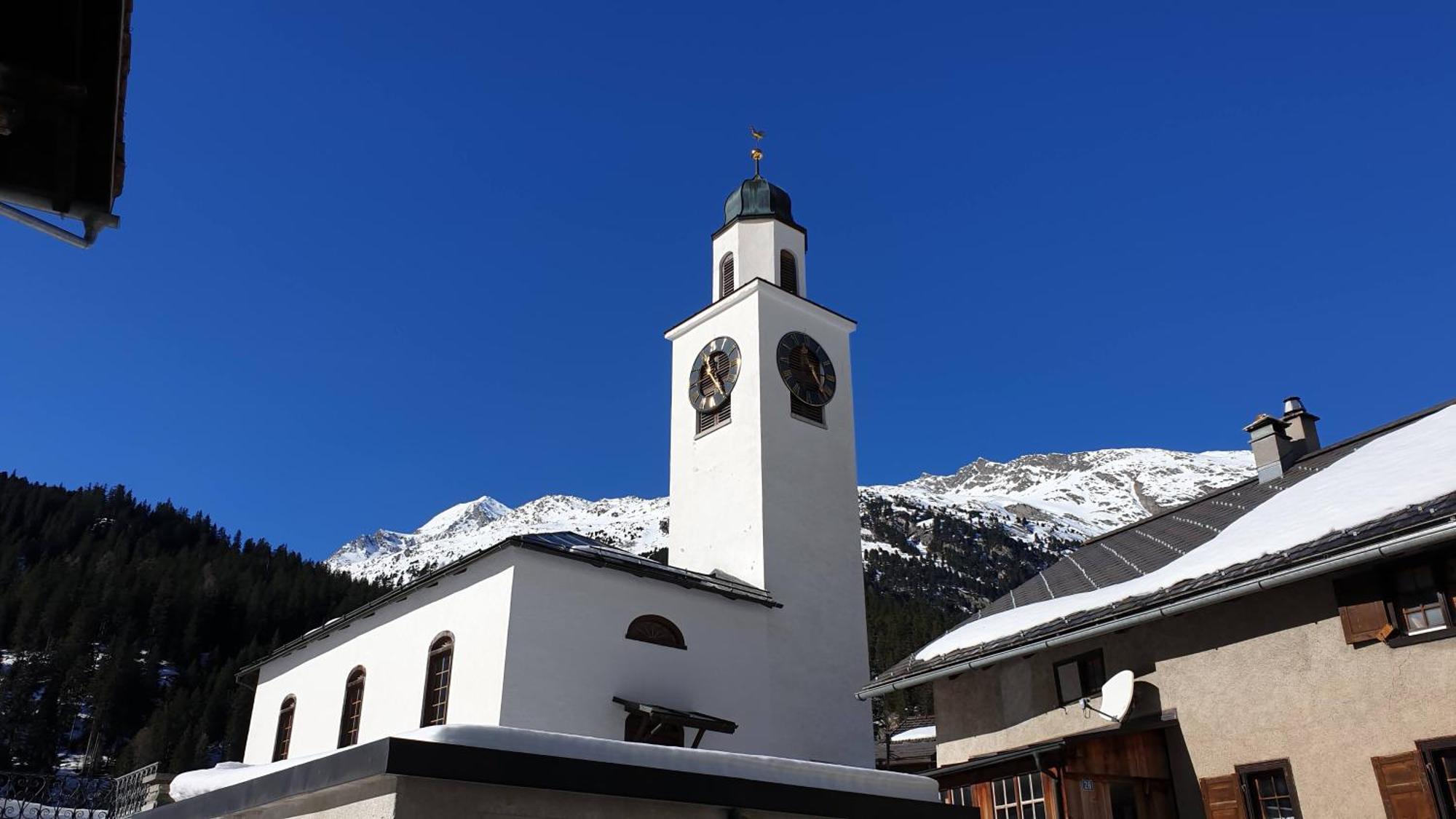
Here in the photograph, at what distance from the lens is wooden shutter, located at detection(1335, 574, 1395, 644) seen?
1134cm

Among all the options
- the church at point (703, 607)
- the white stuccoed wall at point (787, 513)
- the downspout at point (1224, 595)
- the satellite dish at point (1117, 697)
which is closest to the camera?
the downspout at point (1224, 595)

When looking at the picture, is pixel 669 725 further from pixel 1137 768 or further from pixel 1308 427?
pixel 1308 427

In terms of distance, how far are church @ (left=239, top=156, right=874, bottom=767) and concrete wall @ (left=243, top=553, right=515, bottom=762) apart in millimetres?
54

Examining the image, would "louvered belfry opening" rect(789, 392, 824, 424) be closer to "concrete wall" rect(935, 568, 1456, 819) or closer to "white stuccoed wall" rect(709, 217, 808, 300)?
"white stuccoed wall" rect(709, 217, 808, 300)

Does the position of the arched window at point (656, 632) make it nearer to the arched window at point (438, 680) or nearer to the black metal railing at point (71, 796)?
the arched window at point (438, 680)

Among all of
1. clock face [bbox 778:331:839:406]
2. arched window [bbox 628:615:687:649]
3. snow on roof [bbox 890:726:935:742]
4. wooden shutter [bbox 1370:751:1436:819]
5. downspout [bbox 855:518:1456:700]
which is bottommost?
wooden shutter [bbox 1370:751:1436:819]

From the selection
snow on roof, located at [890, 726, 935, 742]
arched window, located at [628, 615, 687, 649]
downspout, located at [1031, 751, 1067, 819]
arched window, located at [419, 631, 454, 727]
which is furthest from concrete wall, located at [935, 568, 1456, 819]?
snow on roof, located at [890, 726, 935, 742]

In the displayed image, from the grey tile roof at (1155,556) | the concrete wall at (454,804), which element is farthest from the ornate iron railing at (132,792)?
the concrete wall at (454,804)

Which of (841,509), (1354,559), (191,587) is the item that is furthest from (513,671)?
(191,587)

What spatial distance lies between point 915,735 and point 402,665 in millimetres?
21734

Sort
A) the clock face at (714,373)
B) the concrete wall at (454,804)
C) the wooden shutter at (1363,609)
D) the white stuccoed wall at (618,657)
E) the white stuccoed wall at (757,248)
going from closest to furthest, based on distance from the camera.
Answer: the concrete wall at (454,804) < the wooden shutter at (1363,609) < the white stuccoed wall at (618,657) < the clock face at (714,373) < the white stuccoed wall at (757,248)

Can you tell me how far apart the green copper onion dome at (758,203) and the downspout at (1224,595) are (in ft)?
53.0

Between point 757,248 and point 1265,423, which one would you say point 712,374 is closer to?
point 757,248

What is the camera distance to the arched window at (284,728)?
86.7ft
